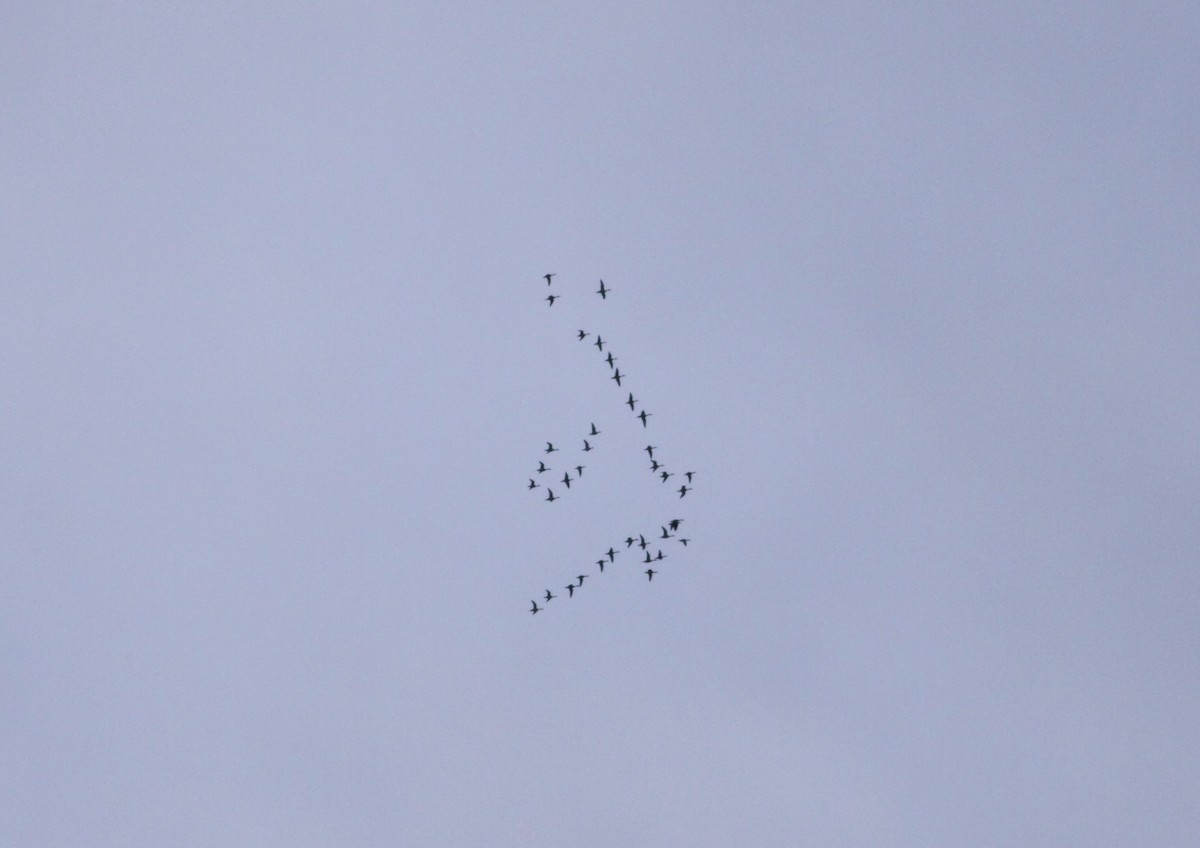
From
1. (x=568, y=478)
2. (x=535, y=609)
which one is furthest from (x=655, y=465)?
(x=535, y=609)

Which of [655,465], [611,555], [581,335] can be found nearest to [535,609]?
[611,555]

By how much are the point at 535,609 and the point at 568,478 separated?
1611 cm

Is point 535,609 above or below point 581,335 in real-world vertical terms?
below

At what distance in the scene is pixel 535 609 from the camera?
147 meters

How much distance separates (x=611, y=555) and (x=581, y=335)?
24930 millimetres

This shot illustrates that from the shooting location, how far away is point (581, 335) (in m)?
140

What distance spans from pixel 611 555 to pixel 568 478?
9.96 m

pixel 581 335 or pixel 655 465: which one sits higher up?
pixel 581 335

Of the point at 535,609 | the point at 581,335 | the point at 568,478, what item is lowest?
the point at 535,609

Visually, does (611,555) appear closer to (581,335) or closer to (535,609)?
(535,609)

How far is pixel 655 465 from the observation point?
144 m

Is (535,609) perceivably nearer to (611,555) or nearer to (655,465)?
(611,555)

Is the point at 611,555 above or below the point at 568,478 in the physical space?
below

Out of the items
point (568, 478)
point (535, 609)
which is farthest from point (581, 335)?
point (535, 609)
